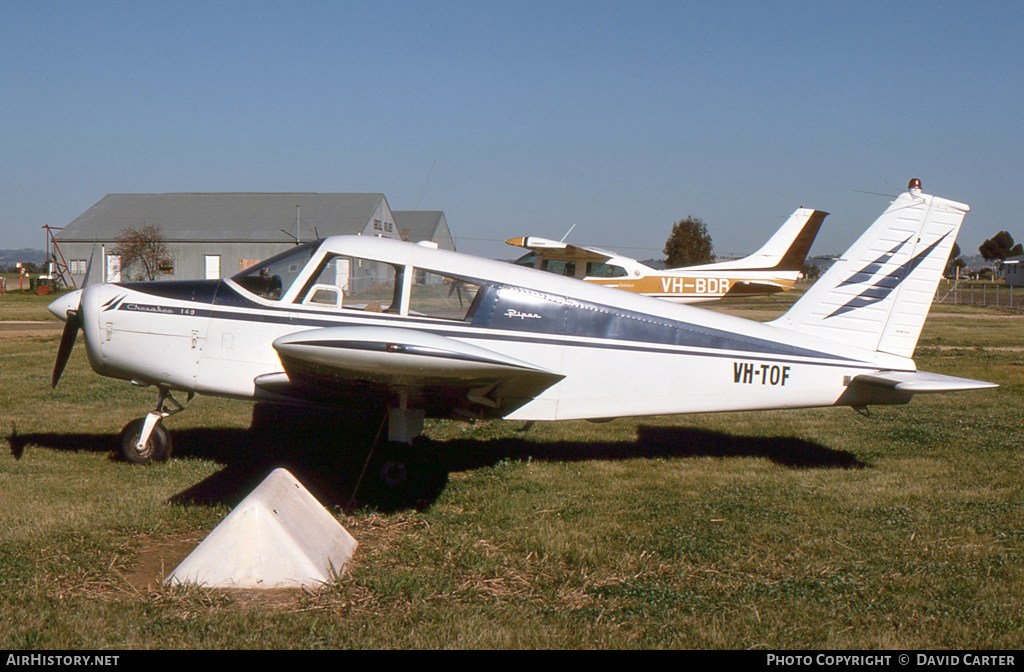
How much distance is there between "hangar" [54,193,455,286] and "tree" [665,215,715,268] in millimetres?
20231

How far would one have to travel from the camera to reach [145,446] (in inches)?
265

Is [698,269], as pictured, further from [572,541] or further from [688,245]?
[688,245]

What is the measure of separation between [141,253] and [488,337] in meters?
44.7

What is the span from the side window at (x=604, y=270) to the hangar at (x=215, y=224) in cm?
2498

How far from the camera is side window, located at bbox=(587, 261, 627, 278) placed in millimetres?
23422

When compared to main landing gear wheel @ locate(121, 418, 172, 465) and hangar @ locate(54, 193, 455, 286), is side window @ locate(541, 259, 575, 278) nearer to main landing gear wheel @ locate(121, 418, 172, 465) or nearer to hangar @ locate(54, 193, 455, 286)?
main landing gear wheel @ locate(121, 418, 172, 465)

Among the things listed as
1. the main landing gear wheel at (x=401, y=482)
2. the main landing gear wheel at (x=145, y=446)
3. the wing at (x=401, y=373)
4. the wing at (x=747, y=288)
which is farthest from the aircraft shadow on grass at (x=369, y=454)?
the wing at (x=747, y=288)

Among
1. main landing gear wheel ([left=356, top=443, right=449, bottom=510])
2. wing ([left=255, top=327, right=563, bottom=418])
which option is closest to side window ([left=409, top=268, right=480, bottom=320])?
wing ([left=255, top=327, right=563, bottom=418])

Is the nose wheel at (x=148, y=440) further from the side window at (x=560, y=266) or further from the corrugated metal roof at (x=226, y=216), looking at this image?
the corrugated metal roof at (x=226, y=216)

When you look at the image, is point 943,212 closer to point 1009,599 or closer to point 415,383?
point 1009,599

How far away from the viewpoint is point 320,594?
13.5ft

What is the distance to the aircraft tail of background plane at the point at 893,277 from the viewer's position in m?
6.67

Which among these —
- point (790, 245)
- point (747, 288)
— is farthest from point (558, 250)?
point (790, 245)
